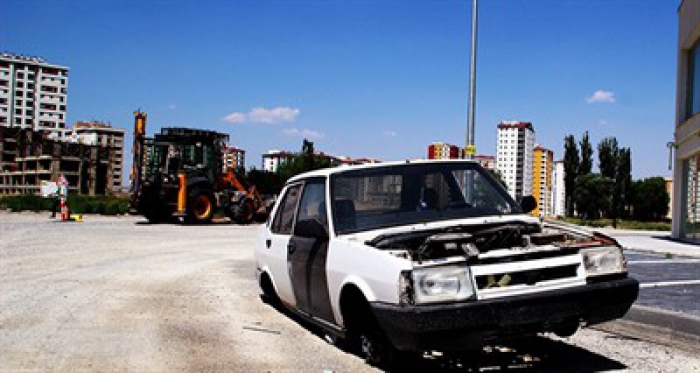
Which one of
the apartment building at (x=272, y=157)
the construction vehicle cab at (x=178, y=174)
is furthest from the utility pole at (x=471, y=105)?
the apartment building at (x=272, y=157)

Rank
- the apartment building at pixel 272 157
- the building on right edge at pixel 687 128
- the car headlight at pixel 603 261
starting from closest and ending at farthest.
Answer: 1. the car headlight at pixel 603 261
2. the building on right edge at pixel 687 128
3. the apartment building at pixel 272 157

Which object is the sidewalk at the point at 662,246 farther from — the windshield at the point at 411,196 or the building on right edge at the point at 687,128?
the windshield at the point at 411,196

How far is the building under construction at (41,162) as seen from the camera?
128000 millimetres

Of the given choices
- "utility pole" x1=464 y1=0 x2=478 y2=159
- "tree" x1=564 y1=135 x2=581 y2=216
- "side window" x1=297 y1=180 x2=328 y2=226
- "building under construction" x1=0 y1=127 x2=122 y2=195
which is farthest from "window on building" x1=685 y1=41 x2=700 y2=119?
"building under construction" x1=0 y1=127 x2=122 y2=195

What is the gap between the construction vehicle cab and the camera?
993 inches

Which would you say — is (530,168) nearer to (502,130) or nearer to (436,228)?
(502,130)

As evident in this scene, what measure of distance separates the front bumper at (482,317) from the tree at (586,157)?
85502 mm

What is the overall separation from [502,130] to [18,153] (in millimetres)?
108262

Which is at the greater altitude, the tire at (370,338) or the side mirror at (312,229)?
the side mirror at (312,229)

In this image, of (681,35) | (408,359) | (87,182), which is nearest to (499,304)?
(408,359)

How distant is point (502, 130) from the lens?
65.1 m

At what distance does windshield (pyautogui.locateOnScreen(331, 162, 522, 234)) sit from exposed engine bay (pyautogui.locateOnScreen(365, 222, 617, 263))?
1.30ft

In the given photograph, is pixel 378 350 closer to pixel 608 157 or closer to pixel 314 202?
pixel 314 202

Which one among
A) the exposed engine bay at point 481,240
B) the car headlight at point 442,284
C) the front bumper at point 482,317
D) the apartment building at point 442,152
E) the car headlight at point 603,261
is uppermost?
the apartment building at point 442,152
